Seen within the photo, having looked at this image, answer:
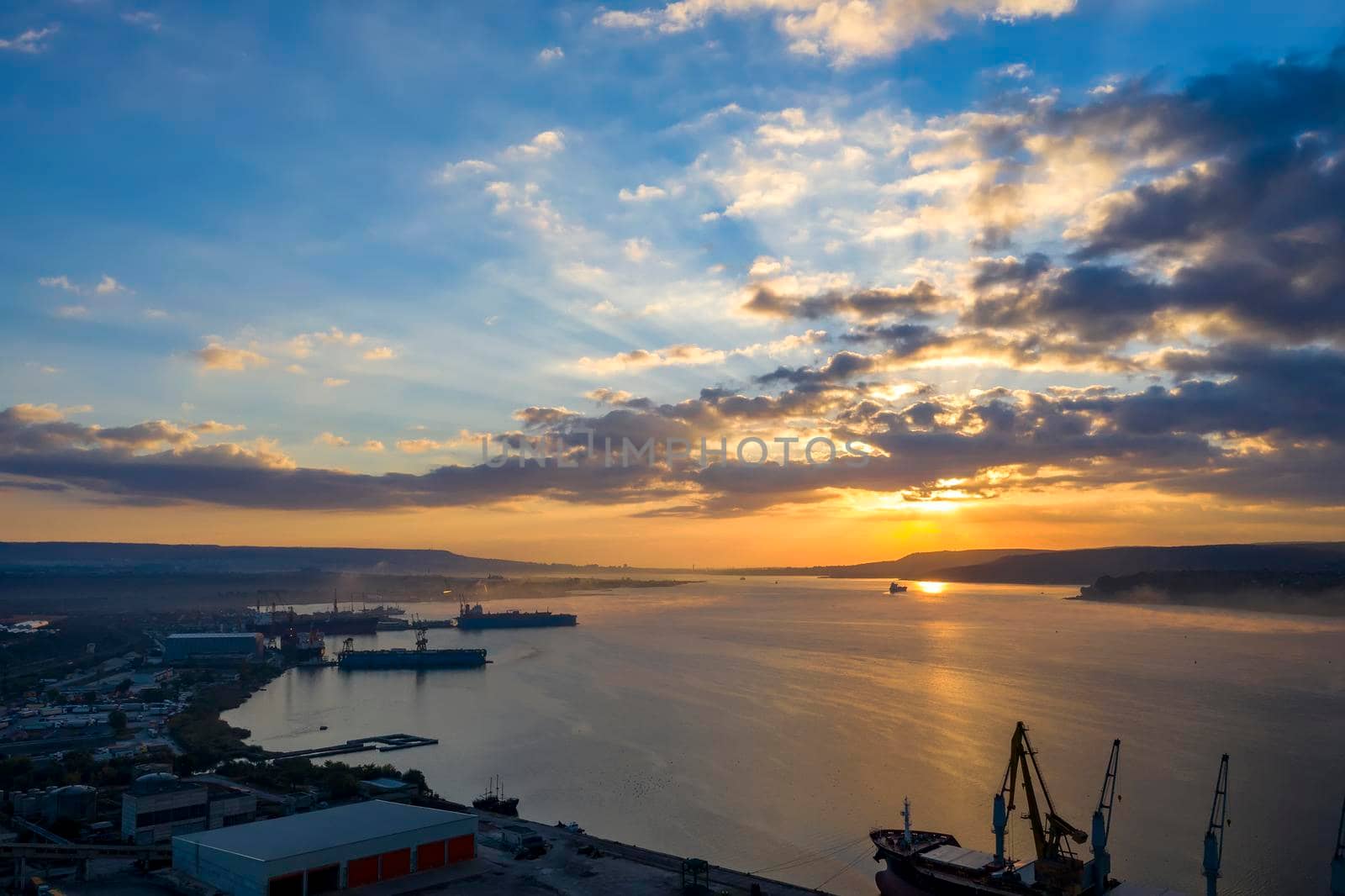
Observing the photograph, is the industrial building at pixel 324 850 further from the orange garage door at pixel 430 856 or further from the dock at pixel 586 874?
the dock at pixel 586 874

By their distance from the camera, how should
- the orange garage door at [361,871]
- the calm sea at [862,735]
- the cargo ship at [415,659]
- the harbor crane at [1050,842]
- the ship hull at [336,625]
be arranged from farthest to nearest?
1. the ship hull at [336,625]
2. the cargo ship at [415,659]
3. the calm sea at [862,735]
4. the harbor crane at [1050,842]
5. the orange garage door at [361,871]

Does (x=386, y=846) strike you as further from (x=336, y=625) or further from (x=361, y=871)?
(x=336, y=625)

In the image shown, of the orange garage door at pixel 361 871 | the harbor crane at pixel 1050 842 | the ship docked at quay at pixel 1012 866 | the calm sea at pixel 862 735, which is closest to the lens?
the orange garage door at pixel 361 871

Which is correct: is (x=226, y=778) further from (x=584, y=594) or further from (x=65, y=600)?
(x=584, y=594)

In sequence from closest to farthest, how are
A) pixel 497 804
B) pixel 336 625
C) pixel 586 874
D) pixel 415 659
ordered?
pixel 586 874, pixel 497 804, pixel 415 659, pixel 336 625

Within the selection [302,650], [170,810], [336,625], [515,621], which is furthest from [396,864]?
[515,621]

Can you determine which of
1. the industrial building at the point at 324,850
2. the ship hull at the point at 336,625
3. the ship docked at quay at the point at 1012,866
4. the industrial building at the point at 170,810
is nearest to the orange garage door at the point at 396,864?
the industrial building at the point at 324,850

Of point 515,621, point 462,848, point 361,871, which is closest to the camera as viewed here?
point 361,871
